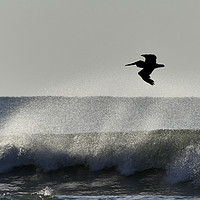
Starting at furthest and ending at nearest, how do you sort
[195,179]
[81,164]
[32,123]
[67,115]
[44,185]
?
[67,115] → [32,123] → [81,164] → [44,185] → [195,179]

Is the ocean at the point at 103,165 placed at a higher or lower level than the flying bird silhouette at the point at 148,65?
lower

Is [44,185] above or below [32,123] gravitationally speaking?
below

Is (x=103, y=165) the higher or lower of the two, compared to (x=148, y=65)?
lower

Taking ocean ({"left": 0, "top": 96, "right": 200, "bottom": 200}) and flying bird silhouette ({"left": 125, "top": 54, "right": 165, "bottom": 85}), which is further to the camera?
ocean ({"left": 0, "top": 96, "right": 200, "bottom": 200})

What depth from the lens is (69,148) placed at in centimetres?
2730

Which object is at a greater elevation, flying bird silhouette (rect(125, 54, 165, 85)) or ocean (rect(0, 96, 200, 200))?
flying bird silhouette (rect(125, 54, 165, 85))

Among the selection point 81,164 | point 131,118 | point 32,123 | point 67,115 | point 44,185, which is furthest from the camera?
point 67,115

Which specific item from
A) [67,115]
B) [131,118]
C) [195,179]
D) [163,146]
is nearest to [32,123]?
[131,118]

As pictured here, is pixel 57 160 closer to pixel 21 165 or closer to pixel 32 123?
pixel 21 165

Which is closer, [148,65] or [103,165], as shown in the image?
[148,65]

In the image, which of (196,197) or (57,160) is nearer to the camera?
(196,197)

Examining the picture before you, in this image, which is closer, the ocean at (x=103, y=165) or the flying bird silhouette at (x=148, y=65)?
the flying bird silhouette at (x=148, y=65)

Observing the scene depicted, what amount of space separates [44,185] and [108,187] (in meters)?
2.05

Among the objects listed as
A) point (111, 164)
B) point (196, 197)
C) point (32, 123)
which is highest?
point (32, 123)
